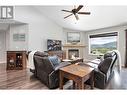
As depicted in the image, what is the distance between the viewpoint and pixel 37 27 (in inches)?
223

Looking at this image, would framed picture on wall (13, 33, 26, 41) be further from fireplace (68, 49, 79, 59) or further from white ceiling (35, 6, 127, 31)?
fireplace (68, 49, 79, 59)

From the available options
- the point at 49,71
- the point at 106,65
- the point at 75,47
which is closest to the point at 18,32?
the point at 75,47

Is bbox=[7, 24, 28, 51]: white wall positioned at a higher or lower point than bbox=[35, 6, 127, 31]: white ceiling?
lower

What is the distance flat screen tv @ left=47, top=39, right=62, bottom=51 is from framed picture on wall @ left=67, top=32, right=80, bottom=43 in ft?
1.66

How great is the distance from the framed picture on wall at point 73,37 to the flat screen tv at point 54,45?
1.66 feet

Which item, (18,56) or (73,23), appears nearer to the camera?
(18,56)

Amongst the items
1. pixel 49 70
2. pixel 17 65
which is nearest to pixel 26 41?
pixel 17 65

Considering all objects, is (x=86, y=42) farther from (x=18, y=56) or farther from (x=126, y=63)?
(x=18, y=56)

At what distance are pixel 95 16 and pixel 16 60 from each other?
11.3 feet

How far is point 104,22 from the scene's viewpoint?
491 cm

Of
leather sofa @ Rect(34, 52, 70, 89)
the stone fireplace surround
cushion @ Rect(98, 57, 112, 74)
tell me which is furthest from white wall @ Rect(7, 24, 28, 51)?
cushion @ Rect(98, 57, 112, 74)

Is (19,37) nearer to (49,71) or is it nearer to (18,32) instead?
(18,32)

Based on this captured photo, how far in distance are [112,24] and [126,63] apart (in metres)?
1.55

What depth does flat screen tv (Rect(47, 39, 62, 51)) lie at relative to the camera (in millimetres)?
5952
